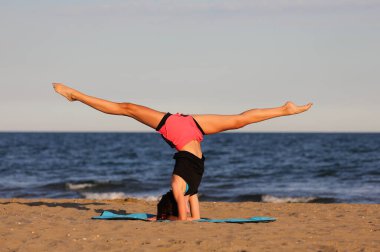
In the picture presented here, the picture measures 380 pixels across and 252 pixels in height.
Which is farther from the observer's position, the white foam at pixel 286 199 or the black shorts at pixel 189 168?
the white foam at pixel 286 199

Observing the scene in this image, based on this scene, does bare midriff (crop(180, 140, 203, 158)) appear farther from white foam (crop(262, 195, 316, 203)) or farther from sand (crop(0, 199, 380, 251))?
white foam (crop(262, 195, 316, 203))

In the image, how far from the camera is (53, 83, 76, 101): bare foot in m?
9.26

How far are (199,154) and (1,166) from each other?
31.5 meters

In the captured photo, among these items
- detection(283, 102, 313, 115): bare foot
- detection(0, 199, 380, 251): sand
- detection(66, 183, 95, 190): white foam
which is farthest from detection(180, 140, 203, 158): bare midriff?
detection(66, 183, 95, 190): white foam

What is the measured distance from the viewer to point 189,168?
9.39m

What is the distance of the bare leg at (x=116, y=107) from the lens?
9148 millimetres

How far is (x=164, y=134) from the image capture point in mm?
9375

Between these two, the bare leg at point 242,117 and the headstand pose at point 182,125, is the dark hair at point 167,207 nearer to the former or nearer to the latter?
the headstand pose at point 182,125

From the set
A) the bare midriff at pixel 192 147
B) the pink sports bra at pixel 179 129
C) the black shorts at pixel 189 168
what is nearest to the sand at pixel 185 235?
the black shorts at pixel 189 168

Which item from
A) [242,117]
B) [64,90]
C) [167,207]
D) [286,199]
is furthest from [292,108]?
[286,199]

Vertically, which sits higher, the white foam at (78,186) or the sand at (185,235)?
the sand at (185,235)

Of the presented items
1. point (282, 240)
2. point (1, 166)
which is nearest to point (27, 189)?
point (1, 166)

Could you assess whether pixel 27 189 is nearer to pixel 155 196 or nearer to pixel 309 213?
pixel 155 196

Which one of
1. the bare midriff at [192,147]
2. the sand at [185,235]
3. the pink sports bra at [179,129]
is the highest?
the pink sports bra at [179,129]
